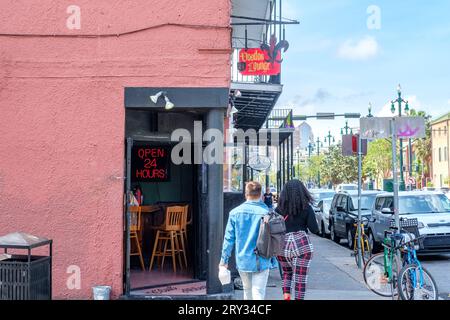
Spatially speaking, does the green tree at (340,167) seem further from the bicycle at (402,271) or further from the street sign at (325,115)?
the bicycle at (402,271)

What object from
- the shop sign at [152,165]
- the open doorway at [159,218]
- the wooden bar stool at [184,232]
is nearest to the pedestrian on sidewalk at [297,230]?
the open doorway at [159,218]

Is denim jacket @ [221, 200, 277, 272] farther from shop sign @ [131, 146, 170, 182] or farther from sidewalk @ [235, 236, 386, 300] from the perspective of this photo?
shop sign @ [131, 146, 170, 182]

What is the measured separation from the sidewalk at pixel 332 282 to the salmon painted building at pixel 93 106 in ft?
5.64

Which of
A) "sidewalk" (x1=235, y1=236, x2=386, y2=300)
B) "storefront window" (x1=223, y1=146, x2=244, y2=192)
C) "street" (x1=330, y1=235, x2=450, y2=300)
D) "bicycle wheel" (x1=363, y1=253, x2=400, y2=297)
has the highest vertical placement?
"storefront window" (x1=223, y1=146, x2=244, y2=192)

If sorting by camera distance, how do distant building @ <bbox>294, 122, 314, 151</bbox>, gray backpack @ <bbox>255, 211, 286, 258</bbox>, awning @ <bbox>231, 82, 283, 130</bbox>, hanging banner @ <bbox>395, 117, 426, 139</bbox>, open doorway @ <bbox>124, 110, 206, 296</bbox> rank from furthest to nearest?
distant building @ <bbox>294, 122, 314, 151</bbox> → awning @ <bbox>231, 82, 283, 130</bbox> → hanging banner @ <bbox>395, 117, 426, 139</bbox> → open doorway @ <bbox>124, 110, 206, 296</bbox> → gray backpack @ <bbox>255, 211, 286, 258</bbox>

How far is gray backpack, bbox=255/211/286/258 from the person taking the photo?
18.8 feet

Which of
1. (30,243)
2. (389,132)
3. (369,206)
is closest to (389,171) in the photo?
(369,206)

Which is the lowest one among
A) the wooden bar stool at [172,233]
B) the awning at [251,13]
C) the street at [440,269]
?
the street at [440,269]

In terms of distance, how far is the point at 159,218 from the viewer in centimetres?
1109

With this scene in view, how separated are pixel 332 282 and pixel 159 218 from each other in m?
3.69

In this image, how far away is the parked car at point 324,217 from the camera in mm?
19625

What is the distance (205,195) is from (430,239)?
7118 mm

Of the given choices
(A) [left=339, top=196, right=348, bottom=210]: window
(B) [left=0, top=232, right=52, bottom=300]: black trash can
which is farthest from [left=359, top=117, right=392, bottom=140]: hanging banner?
(A) [left=339, top=196, right=348, bottom=210]: window

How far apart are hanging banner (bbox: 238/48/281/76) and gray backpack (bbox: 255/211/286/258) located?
687 centimetres
